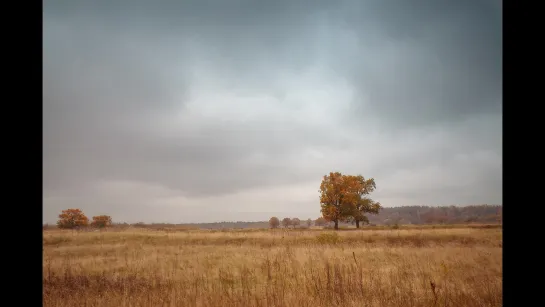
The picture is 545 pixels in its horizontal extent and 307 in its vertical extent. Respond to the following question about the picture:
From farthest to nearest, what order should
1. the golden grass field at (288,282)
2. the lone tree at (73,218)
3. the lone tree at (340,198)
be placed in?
the lone tree at (73,218), the lone tree at (340,198), the golden grass field at (288,282)

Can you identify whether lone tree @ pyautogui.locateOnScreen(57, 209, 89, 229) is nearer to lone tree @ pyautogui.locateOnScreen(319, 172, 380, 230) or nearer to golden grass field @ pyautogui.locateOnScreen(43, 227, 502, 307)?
lone tree @ pyautogui.locateOnScreen(319, 172, 380, 230)

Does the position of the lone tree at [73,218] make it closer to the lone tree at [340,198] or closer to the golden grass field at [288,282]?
the lone tree at [340,198]

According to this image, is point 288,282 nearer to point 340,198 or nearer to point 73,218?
point 340,198

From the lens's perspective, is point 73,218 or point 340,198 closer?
point 340,198

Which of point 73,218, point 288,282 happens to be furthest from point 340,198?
point 73,218

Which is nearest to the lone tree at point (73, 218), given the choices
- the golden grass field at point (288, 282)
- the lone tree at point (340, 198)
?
the lone tree at point (340, 198)

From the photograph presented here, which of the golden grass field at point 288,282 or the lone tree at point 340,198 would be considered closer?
the golden grass field at point 288,282

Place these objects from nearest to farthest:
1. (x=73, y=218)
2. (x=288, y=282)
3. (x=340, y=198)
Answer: (x=288, y=282) < (x=340, y=198) < (x=73, y=218)

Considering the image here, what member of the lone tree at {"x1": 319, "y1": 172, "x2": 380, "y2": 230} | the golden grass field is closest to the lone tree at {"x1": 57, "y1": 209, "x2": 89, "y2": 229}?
the lone tree at {"x1": 319, "y1": 172, "x2": 380, "y2": 230}

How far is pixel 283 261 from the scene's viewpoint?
13.9 meters

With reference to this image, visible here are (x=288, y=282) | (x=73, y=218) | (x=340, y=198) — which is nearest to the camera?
(x=288, y=282)
